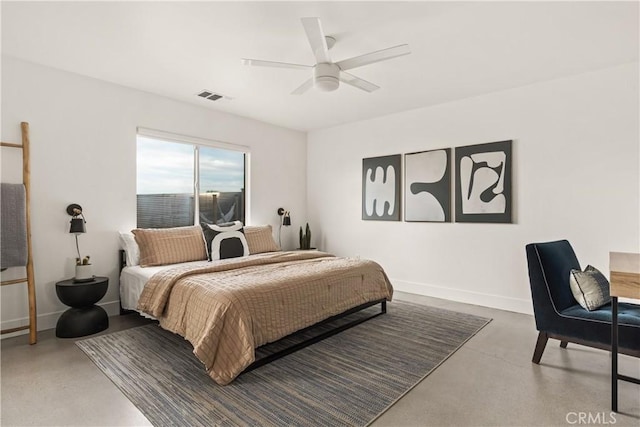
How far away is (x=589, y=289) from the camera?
7.72 ft

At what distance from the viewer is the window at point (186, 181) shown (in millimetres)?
4105

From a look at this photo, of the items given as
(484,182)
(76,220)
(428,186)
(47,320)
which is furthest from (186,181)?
(484,182)

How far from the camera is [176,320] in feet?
8.75

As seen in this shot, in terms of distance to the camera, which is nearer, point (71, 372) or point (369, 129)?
point (71, 372)

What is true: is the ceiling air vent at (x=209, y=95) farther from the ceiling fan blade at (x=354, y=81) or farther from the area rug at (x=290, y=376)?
the area rug at (x=290, y=376)

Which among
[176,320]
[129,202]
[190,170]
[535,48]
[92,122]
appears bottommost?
[176,320]

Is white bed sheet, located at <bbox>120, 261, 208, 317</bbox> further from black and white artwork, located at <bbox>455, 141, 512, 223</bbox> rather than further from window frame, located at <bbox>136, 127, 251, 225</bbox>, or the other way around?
black and white artwork, located at <bbox>455, 141, 512, 223</bbox>

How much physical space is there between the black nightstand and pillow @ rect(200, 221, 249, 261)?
1106 millimetres

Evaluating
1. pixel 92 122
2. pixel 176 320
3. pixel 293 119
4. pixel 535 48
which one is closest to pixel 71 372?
pixel 176 320

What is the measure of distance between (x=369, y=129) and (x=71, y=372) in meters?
4.48

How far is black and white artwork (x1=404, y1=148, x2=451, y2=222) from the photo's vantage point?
435cm

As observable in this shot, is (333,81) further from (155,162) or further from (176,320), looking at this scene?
(155,162)

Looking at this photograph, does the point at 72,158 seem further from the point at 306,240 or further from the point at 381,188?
the point at 381,188

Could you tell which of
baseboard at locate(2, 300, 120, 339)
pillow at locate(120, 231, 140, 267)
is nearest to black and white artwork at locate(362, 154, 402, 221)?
pillow at locate(120, 231, 140, 267)
